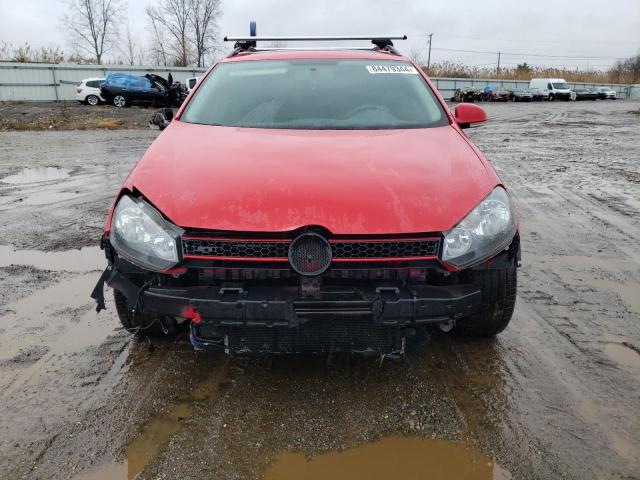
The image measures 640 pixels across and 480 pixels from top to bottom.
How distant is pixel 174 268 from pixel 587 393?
2051mm

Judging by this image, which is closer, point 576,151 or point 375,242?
point 375,242

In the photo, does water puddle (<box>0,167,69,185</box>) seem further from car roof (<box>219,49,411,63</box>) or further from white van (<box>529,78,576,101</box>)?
white van (<box>529,78,576,101</box>)

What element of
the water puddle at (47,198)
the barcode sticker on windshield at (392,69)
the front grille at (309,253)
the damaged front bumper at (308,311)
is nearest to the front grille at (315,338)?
the damaged front bumper at (308,311)

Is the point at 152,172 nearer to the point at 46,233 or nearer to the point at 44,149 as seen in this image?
the point at 46,233

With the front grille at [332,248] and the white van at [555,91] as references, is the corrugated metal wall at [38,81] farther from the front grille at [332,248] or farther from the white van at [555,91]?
the white van at [555,91]

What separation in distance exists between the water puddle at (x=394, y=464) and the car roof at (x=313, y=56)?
282 cm

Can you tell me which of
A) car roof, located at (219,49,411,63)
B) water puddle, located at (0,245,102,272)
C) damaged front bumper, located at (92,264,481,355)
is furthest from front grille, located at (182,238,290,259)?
water puddle, located at (0,245,102,272)

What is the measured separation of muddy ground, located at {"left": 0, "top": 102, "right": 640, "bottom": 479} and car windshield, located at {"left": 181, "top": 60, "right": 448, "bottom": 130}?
1.40m

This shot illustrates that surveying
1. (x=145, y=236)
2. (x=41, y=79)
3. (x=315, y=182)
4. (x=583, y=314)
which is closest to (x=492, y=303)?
(x=315, y=182)

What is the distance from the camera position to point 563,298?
358 cm

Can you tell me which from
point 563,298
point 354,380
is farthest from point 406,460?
point 563,298

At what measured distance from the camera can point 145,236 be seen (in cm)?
220

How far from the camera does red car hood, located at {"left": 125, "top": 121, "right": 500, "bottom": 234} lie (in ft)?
7.02

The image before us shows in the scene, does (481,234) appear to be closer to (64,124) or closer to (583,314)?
(583,314)
